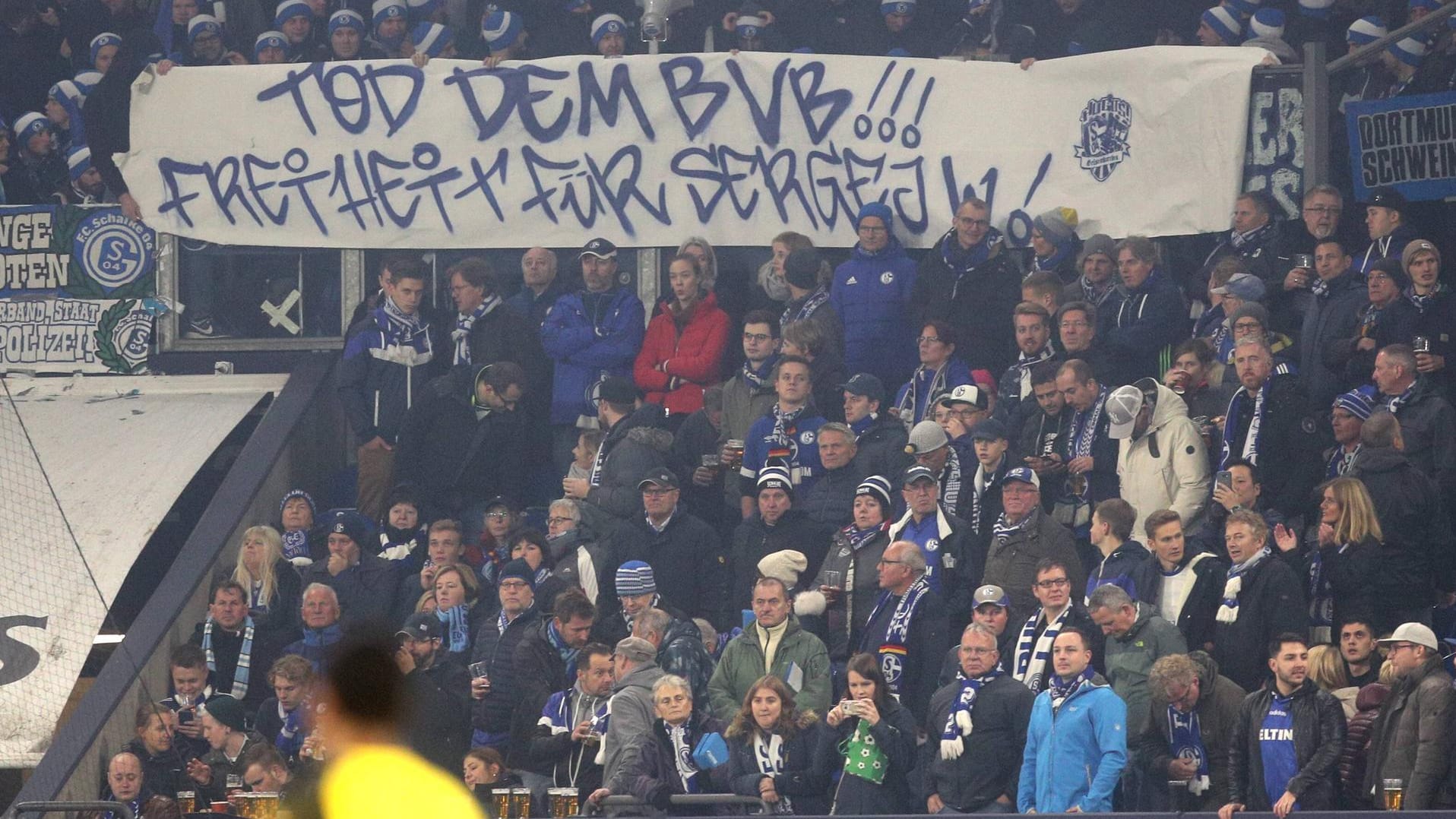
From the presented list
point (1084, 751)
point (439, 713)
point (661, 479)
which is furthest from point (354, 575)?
point (1084, 751)

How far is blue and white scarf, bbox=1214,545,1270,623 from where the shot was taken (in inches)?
456

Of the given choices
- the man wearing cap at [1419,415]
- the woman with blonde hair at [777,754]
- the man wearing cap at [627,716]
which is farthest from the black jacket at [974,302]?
the woman with blonde hair at [777,754]

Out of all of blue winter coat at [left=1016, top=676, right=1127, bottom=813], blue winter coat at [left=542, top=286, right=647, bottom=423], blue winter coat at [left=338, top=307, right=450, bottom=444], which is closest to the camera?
blue winter coat at [left=1016, top=676, right=1127, bottom=813]

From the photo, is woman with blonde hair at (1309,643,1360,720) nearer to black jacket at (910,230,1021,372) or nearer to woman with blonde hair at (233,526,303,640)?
black jacket at (910,230,1021,372)

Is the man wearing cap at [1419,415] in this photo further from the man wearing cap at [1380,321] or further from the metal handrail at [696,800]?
the metal handrail at [696,800]

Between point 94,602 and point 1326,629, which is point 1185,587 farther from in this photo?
point 94,602

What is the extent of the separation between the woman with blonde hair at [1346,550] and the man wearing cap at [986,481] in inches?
69.0

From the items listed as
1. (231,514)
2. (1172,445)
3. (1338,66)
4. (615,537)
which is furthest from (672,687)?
(1338,66)

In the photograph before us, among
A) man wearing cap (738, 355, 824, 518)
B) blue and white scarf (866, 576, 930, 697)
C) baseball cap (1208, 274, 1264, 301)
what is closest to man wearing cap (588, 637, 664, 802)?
blue and white scarf (866, 576, 930, 697)

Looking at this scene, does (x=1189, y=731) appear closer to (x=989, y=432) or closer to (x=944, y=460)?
(x=989, y=432)

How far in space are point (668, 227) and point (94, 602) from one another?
4.21 m

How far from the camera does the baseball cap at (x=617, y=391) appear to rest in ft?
46.2

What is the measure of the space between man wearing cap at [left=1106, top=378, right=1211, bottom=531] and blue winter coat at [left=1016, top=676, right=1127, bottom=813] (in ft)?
5.71

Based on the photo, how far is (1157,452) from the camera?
1269 cm
